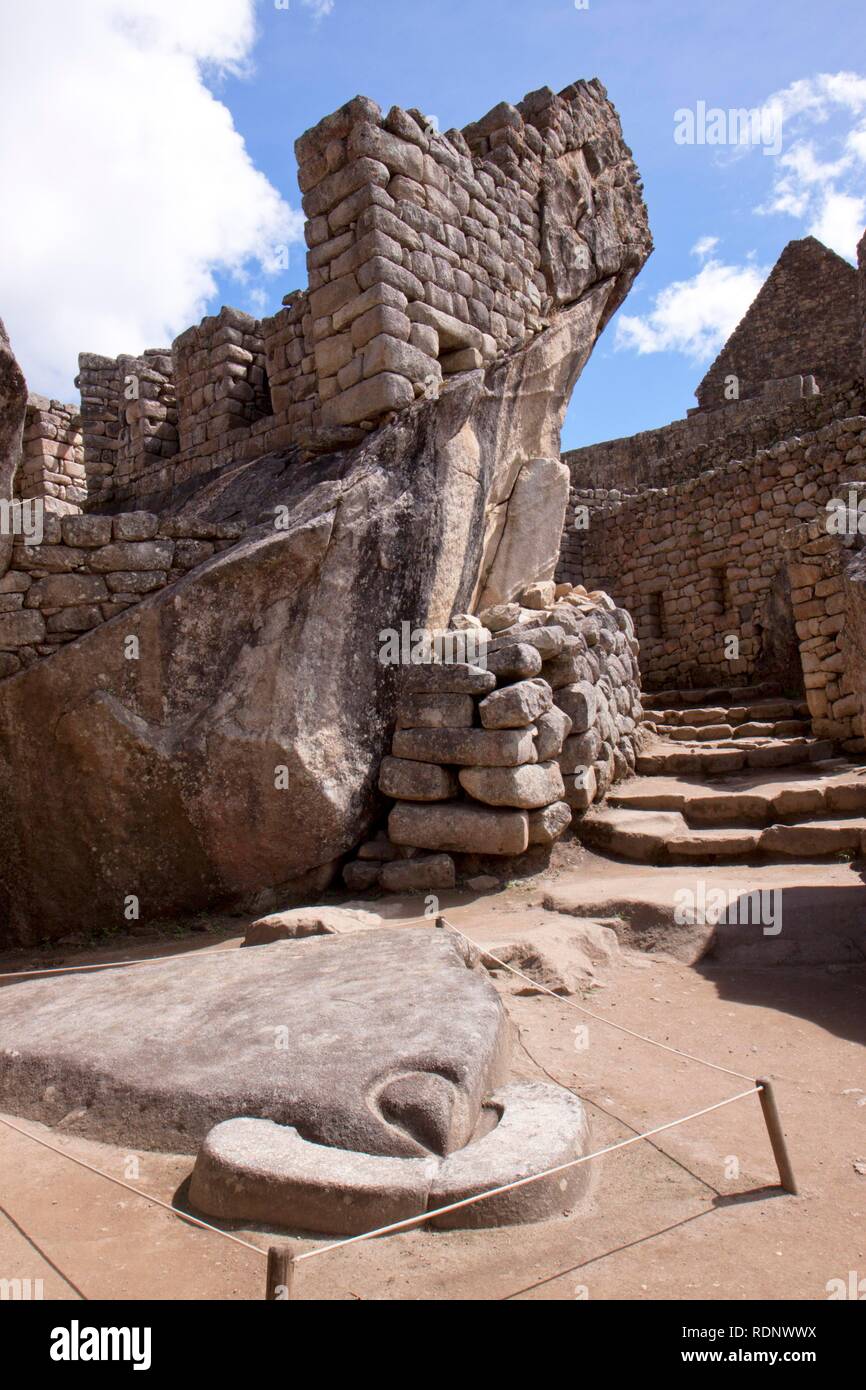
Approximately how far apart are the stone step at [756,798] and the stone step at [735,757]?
34 centimetres

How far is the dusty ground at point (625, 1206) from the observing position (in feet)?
6.81

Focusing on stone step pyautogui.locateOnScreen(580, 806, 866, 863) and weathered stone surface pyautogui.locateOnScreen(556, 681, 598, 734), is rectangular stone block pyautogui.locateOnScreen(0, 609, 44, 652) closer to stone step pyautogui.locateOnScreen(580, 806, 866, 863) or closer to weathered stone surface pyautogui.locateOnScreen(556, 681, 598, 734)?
weathered stone surface pyautogui.locateOnScreen(556, 681, 598, 734)

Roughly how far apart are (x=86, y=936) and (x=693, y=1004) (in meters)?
3.76

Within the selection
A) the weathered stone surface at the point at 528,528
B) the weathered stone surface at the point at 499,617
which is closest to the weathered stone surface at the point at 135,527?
the weathered stone surface at the point at 499,617

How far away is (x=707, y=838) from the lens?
19.9 ft

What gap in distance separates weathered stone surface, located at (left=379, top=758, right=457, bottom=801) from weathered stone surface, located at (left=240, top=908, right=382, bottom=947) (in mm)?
1361

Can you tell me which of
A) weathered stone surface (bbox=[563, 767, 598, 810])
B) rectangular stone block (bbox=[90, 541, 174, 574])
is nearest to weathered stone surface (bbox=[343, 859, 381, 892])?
weathered stone surface (bbox=[563, 767, 598, 810])

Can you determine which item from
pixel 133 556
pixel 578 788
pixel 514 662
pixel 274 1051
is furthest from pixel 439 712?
pixel 274 1051

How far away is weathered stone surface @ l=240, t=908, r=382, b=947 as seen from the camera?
181 inches

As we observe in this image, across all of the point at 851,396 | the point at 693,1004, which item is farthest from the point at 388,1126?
the point at 851,396

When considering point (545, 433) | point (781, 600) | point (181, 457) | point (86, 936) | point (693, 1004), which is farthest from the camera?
point (781, 600)

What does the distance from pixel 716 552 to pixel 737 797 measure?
254 inches
